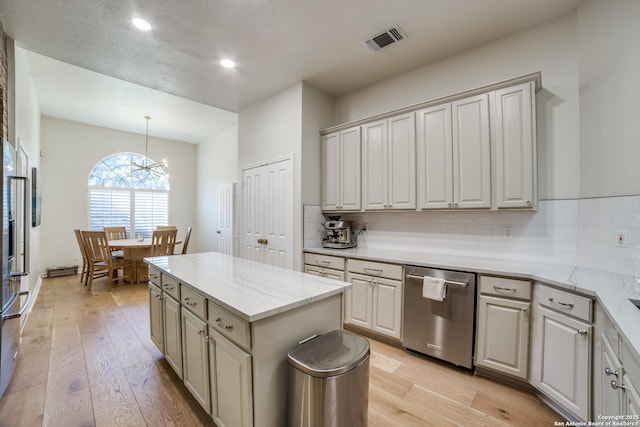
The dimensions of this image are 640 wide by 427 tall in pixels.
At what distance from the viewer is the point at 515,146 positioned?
7.34 feet

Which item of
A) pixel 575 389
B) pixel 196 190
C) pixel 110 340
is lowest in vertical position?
pixel 110 340

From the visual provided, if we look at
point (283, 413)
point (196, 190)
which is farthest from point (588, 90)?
point (196, 190)

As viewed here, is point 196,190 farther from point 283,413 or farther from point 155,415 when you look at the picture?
point 283,413

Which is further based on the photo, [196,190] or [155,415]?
[196,190]

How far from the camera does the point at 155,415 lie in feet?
5.69

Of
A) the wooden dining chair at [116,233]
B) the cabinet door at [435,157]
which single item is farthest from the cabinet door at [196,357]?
the wooden dining chair at [116,233]

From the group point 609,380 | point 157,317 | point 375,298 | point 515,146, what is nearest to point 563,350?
point 609,380

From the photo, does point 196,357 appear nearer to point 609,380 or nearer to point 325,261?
point 325,261

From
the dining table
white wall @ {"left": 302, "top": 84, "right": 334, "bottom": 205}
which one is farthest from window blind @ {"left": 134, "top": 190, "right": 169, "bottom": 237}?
white wall @ {"left": 302, "top": 84, "right": 334, "bottom": 205}

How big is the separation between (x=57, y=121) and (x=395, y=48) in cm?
711

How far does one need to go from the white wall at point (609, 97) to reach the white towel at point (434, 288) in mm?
1348

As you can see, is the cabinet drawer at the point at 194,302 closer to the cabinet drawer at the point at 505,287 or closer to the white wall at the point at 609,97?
the cabinet drawer at the point at 505,287

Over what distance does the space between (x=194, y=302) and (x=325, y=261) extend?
5.51 ft

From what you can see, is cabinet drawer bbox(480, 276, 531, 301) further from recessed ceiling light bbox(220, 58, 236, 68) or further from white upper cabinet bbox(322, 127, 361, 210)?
recessed ceiling light bbox(220, 58, 236, 68)
